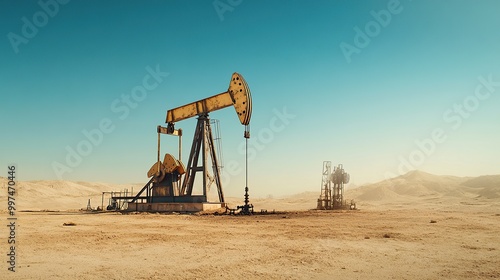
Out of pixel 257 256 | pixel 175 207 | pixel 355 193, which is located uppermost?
pixel 257 256

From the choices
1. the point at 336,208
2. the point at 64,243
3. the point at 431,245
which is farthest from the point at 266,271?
the point at 336,208

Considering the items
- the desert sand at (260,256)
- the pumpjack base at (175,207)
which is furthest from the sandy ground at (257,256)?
the pumpjack base at (175,207)

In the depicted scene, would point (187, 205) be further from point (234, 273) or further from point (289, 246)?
point (234, 273)

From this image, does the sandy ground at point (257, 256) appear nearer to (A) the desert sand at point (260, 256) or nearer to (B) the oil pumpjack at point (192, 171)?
(A) the desert sand at point (260, 256)

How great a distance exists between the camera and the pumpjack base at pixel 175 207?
1902 cm

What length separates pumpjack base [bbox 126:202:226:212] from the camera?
1902 centimetres

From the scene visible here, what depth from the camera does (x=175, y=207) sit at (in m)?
19.9

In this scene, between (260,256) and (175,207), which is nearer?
(260,256)

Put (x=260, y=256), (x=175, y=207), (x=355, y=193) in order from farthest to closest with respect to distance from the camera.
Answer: (x=355, y=193) < (x=175, y=207) < (x=260, y=256)

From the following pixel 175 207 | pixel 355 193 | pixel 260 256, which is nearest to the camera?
pixel 260 256

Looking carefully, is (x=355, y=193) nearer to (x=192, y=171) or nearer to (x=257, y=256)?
(x=192, y=171)

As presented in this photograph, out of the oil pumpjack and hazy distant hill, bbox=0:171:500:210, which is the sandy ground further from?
hazy distant hill, bbox=0:171:500:210

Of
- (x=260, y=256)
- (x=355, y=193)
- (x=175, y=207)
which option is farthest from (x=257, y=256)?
(x=355, y=193)

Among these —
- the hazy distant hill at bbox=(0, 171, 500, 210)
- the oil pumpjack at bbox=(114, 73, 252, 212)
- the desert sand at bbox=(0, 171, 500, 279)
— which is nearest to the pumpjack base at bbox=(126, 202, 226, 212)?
the oil pumpjack at bbox=(114, 73, 252, 212)
